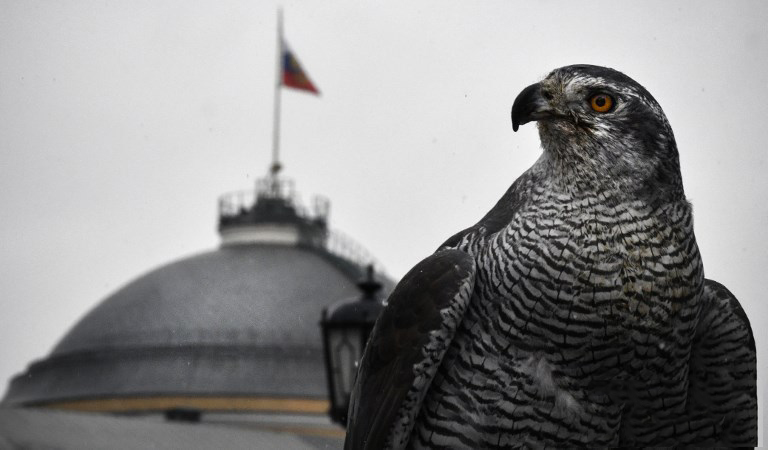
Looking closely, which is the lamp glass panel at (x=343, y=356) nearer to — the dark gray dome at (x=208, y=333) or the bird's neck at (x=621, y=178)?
the bird's neck at (x=621, y=178)

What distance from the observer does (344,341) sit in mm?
8203

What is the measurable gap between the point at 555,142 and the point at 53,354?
49.0 m

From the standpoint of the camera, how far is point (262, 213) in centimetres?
5575

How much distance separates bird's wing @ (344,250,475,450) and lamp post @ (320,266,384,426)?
383 cm

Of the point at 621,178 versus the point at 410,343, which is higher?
the point at 621,178

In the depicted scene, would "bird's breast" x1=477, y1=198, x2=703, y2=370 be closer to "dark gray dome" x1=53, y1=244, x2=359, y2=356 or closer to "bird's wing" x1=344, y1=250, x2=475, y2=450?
"bird's wing" x1=344, y1=250, x2=475, y2=450

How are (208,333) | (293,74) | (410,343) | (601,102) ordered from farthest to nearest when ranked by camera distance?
1. (208,333)
2. (293,74)
3. (410,343)
4. (601,102)

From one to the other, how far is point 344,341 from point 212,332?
40.9 meters

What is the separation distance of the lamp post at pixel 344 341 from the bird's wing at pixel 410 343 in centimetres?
383

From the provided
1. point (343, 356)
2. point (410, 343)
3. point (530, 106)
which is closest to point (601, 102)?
point (530, 106)

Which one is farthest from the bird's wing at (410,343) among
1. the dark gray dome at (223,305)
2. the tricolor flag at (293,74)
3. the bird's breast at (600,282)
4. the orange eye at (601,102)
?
the dark gray dome at (223,305)

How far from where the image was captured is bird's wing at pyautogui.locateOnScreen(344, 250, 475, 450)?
3910 mm

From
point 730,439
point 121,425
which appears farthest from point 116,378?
point 730,439

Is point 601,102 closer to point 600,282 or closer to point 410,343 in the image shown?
point 600,282
